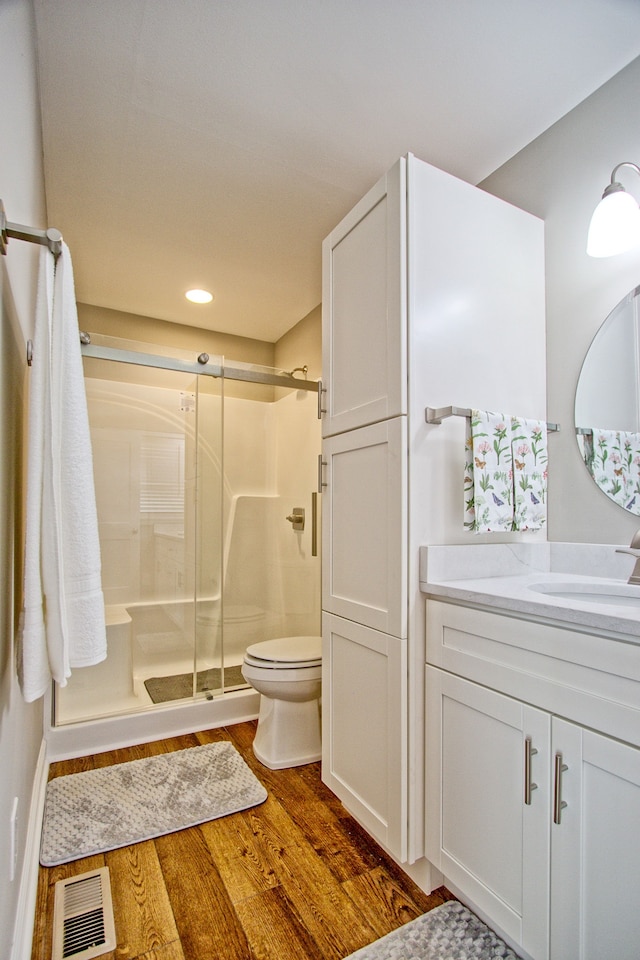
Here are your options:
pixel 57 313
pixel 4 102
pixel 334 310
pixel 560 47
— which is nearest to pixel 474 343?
pixel 334 310

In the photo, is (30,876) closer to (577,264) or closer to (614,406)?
(614,406)

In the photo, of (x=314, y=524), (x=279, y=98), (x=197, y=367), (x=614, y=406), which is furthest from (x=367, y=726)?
(x=279, y=98)

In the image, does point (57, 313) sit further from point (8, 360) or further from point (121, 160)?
point (121, 160)

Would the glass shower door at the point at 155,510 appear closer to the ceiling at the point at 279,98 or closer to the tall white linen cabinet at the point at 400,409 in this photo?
the ceiling at the point at 279,98

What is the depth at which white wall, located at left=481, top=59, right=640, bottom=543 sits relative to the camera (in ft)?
5.16

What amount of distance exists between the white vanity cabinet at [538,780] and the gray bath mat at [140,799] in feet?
2.80

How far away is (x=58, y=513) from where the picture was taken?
98cm

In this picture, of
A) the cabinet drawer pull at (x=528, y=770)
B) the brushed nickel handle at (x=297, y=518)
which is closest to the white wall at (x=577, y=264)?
the cabinet drawer pull at (x=528, y=770)

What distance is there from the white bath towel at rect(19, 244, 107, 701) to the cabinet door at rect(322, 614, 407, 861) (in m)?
0.83

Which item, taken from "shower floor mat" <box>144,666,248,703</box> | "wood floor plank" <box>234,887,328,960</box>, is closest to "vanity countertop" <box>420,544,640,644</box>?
"wood floor plank" <box>234,887,328,960</box>

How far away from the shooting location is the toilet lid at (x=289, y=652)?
211cm

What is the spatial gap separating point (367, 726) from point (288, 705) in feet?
2.07

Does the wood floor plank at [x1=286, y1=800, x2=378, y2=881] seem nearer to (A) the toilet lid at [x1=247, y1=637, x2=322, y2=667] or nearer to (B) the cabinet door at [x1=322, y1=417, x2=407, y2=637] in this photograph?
(A) the toilet lid at [x1=247, y1=637, x2=322, y2=667]

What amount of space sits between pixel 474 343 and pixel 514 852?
1.39 metres
